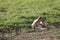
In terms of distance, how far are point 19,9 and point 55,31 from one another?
5276 mm

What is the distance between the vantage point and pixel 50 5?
1570 centimetres

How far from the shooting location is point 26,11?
14203 millimetres

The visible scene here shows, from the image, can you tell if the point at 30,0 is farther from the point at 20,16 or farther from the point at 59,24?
the point at 59,24

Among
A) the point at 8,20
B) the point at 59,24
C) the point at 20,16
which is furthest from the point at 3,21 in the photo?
the point at 59,24

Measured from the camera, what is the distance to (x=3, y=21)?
11938mm

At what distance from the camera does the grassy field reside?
38.7 ft

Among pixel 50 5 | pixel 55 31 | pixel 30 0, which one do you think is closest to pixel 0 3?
pixel 30 0

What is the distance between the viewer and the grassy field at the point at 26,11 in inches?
465

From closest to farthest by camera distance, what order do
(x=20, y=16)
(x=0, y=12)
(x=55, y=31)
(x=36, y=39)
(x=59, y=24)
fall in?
(x=36, y=39)
(x=55, y=31)
(x=59, y=24)
(x=20, y=16)
(x=0, y=12)

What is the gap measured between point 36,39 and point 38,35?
1.64 ft

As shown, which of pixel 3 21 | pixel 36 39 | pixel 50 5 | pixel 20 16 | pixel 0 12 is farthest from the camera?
pixel 50 5

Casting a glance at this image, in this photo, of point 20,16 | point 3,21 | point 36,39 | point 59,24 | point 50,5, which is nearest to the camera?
point 36,39

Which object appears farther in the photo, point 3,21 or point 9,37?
point 3,21

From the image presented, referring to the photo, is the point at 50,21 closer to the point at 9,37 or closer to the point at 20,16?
the point at 20,16
